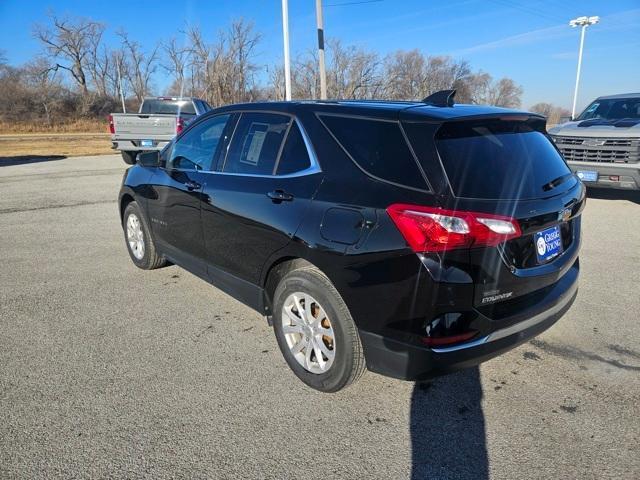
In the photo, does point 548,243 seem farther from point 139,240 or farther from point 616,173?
point 616,173

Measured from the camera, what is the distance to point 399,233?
89.6 inches

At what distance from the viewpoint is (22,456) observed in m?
2.29

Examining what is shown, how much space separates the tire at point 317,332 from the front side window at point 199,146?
145 centimetres

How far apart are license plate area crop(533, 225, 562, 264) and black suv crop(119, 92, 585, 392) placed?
12 mm

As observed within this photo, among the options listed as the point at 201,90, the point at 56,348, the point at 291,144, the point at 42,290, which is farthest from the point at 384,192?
the point at 201,90

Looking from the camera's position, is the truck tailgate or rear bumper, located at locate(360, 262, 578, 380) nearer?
rear bumper, located at locate(360, 262, 578, 380)

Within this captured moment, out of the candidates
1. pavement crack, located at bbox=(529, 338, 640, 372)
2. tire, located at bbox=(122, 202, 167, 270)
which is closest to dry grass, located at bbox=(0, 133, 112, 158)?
tire, located at bbox=(122, 202, 167, 270)

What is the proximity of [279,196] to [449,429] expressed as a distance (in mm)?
1674

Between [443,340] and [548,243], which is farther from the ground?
[548,243]

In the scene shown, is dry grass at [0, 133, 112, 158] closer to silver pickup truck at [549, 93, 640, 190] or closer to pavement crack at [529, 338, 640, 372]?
silver pickup truck at [549, 93, 640, 190]

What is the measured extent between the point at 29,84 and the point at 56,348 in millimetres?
65328

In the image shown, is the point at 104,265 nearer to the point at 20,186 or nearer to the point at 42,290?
the point at 42,290

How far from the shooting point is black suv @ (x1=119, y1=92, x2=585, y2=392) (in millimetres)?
2250

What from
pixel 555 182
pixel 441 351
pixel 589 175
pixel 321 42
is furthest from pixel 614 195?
pixel 321 42
